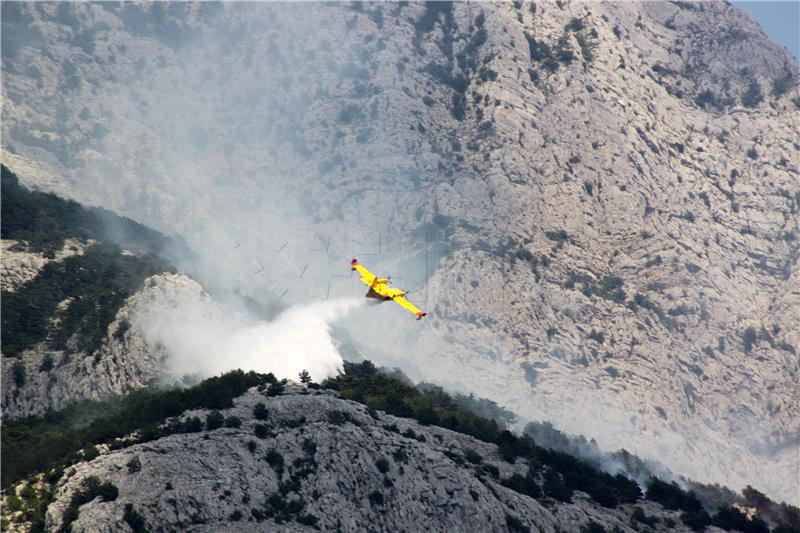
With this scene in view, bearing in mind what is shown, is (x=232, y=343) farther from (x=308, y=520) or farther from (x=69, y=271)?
(x=308, y=520)

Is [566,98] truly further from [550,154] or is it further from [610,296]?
[610,296]

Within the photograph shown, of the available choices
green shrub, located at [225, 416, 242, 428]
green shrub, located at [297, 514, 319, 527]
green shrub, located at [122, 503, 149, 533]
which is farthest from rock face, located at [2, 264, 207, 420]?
green shrub, located at [297, 514, 319, 527]

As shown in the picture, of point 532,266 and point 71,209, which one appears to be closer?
point 71,209

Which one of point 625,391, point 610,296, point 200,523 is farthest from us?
point 610,296

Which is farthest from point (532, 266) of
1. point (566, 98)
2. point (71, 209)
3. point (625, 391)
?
point (71, 209)

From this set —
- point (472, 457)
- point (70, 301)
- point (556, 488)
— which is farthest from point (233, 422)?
point (70, 301)

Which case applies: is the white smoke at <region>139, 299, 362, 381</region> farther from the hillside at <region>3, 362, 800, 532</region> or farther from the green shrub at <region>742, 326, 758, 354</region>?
the green shrub at <region>742, 326, 758, 354</region>

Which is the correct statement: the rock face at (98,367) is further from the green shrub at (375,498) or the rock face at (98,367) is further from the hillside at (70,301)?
the green shrub at (375,498)

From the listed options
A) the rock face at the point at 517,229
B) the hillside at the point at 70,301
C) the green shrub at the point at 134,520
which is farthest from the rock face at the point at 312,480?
the rock face at the point at 517,229
